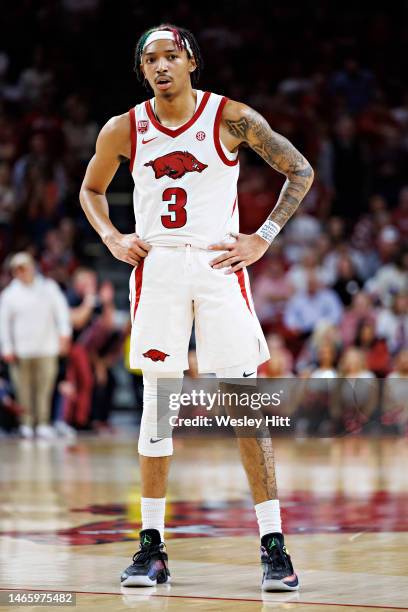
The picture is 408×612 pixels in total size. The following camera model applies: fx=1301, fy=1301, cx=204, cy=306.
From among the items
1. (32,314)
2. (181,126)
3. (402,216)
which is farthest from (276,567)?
(402,216)

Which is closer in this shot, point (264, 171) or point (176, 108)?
point (176, 108)

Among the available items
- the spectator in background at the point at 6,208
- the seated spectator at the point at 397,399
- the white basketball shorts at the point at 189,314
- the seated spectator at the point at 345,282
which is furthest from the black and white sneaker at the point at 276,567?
the spectator in background at the point at 6,208

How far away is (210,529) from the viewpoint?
22.2ft

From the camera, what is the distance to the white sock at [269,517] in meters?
5.11

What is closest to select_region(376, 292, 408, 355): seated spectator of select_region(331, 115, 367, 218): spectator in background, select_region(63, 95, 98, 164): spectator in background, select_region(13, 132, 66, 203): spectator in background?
select_region(331, 115, 367, 218): spectator in background

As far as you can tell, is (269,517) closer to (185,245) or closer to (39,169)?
(185,245)

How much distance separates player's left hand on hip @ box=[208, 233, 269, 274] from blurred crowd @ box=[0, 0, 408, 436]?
8494 mm

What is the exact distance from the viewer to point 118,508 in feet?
25.3

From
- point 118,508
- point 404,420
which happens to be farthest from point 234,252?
point 404,420

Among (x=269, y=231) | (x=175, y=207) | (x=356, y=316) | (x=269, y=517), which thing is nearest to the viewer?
(x=269, y=517)

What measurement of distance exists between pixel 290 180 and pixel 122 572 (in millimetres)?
1762

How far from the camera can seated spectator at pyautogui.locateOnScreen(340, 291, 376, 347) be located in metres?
14.7

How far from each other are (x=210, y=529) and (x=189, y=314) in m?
1.91

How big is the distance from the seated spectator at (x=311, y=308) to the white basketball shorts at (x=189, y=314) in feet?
32.5
